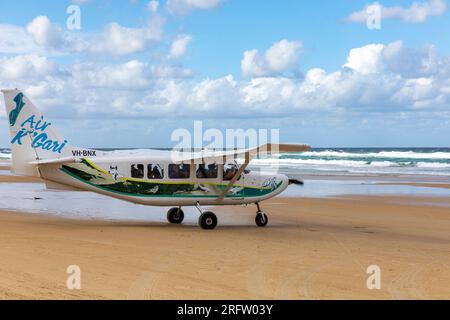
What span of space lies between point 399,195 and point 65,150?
16776 millimetres

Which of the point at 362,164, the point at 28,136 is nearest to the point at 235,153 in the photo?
the point at 28,136

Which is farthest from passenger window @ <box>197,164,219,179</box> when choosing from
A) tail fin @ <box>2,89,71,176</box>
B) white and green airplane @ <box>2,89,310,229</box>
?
tail fin @ <box>2,89,71,176</box>

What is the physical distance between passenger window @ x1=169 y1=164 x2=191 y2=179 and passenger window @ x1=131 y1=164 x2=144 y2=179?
75cm

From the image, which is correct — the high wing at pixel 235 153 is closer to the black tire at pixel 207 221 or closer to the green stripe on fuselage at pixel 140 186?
the green stripe on fuselage at pixel 140 186

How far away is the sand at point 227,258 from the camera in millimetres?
8312

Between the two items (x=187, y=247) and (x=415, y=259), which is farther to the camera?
(x=187, y=247)

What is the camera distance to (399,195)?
27.4 meters

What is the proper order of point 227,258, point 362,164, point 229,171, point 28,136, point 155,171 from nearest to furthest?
point 227,258 → point 28,136 → point 155,171 → point 229,171 → point 362,164

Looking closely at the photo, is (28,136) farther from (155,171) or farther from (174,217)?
(174,217)

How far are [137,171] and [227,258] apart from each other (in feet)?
18.0

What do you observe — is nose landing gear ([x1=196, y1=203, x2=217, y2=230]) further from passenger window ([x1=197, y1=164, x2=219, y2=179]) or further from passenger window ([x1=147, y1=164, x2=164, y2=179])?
passenger window ([x1=147, y1=164, x2=164, y2=179])

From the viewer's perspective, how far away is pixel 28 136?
1548 centimetres
